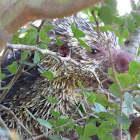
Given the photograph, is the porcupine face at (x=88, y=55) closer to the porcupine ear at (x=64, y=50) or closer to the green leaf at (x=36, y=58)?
the porcupine ear at (x=64, y=50)

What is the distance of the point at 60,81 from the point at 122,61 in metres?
A: 0.50

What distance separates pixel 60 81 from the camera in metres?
2.02

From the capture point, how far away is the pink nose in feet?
6.55

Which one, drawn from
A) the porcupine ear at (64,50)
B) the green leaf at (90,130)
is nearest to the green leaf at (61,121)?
the green leaf at (90,130)

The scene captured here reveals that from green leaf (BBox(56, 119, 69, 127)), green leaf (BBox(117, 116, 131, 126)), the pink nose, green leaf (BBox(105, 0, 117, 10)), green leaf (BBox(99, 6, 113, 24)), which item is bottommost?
green leaf (BBox(117, 116, 131, 126))

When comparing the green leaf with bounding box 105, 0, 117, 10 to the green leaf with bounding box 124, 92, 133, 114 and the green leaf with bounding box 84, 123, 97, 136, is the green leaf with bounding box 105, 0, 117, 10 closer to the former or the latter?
the green leaf with bounding box 124, 92, 133, 114

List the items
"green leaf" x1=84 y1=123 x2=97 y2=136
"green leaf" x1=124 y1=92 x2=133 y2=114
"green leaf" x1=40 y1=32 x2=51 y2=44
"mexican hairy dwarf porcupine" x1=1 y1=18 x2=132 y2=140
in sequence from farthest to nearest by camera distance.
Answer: "mexican hairy dwarf porcupine" x1=1 y1=18 x2=132 y2=140
"green leaf" x1=40 y1=32 x2=51 y2=44
"green leaf" x1=84 y1=123 x2=97 y2=136
"green leaf" x1=124 y1=92 x2=133 y2=114

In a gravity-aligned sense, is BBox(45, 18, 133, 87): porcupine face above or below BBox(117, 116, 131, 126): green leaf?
above

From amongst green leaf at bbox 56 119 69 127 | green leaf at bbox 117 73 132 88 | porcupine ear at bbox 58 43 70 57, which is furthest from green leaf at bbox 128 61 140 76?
porcupine ear at bbox 58 43 70 57

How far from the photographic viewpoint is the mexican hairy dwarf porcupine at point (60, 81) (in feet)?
6.23

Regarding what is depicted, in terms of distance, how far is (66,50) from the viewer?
2.08 metres

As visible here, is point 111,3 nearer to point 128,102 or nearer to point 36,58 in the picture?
point 128,102

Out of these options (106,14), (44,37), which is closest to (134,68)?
(106,14)

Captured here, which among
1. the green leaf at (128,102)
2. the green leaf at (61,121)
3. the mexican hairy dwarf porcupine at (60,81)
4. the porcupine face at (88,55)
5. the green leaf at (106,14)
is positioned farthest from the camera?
the porcupine face at (88,55)
